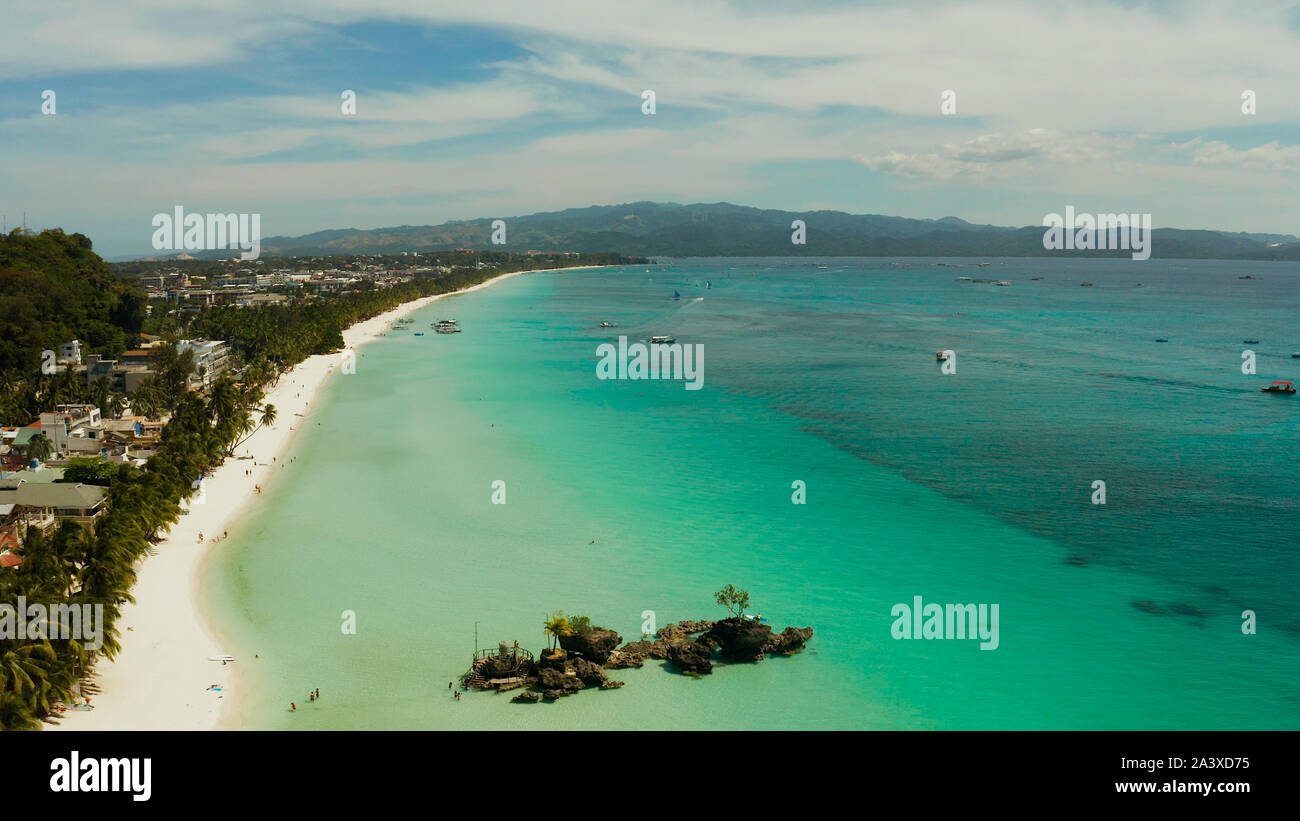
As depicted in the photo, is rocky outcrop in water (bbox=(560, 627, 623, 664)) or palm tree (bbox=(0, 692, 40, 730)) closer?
→ palm tree (bbox=(0, 692, 40, 730))

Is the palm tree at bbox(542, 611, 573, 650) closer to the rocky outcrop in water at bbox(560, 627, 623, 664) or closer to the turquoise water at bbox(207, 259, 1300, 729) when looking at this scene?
the rocky outcrop in water at bbox(560, 627, 623, 664)

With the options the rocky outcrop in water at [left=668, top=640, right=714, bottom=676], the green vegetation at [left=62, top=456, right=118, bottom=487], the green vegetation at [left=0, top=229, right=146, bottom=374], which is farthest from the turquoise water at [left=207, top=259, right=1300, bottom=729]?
the green vegetation at [left=0, top=229, right=146, bottom=374]

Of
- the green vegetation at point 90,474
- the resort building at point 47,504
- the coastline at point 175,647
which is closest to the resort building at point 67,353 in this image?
the coastline at point 175,647

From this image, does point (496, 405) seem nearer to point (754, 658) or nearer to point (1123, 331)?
point (754, 658)

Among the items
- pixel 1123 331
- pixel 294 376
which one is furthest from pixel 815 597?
pixel 1123 331

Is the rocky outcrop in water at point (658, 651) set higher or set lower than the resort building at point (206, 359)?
lower

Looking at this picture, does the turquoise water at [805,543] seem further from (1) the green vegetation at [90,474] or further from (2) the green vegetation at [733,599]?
(1) the green vegetation at [90,474]
